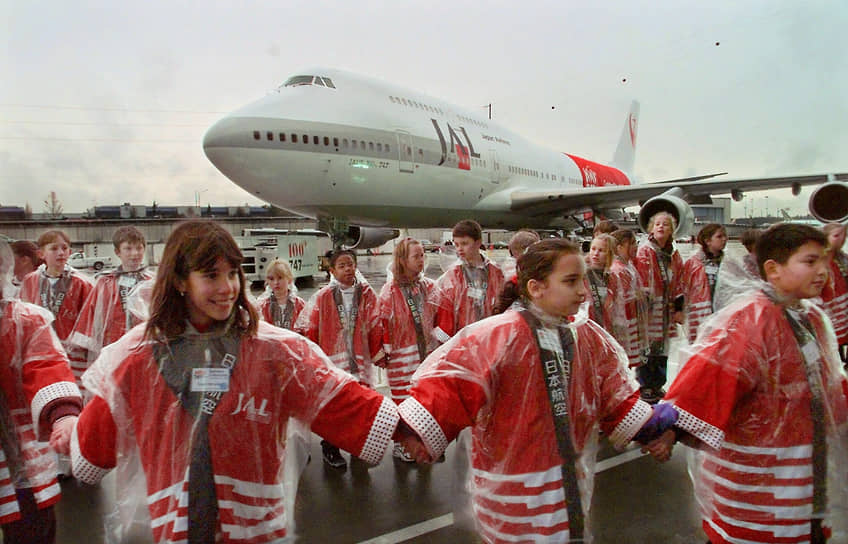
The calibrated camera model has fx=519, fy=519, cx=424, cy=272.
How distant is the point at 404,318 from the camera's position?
4273 mm

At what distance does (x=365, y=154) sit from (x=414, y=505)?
362 inches

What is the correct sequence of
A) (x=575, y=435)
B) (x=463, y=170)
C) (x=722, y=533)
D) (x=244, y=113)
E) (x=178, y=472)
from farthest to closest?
(x=463, y=170), (x=244, y=113), (x=722, y=533), (x=575, y=435), (x=178, y=472)

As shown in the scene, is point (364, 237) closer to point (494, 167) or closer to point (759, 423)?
point (494, 167)

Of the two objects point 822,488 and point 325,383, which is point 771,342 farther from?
point 325,383

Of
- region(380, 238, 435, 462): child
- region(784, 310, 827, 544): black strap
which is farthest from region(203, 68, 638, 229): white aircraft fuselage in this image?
region(784, 310, 827, 544): black strap

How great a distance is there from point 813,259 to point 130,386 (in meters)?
2.49

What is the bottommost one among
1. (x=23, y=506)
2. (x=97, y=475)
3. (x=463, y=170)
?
(x=23, y=506)

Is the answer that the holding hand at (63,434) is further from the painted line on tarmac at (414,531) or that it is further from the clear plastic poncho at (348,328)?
the clear plastic poncho at (348,328)

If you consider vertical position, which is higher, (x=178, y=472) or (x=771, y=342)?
(x=771, y=342)

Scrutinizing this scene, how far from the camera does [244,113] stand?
33.1 ft

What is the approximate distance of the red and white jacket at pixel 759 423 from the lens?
191 cm

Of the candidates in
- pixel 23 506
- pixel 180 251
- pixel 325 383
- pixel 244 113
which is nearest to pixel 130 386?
pixel 180 251

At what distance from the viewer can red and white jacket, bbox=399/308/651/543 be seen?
1752 millimetres

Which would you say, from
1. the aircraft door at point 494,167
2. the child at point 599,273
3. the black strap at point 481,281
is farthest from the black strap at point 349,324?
the aircraft door at point 494,167
